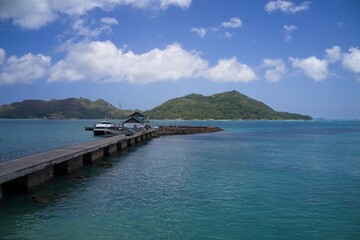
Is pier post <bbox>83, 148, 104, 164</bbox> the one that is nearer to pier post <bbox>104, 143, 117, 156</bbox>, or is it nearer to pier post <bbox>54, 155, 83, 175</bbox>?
pier post <bbox>104, 143, 117, 156</bbox>

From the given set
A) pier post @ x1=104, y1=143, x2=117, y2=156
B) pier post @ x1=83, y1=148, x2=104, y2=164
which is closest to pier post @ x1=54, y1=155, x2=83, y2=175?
pier post @ x1=83, y1=148, x2=104, y2=164

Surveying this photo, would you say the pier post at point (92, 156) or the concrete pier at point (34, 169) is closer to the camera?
the concrete pier at point (34, 169)

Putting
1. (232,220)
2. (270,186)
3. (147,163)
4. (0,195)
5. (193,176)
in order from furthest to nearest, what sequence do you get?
(147,163) < (193,176) < (270,186) < (0,195) < (232,220)

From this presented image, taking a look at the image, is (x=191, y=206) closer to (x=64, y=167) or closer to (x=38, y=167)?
(x=38, y=167)

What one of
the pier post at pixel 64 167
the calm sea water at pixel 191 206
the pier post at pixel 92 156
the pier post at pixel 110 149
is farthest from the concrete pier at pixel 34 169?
the pier post at pixel 110 149

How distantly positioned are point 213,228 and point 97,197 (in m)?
9.91

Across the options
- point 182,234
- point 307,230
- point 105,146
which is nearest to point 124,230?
point 182,234

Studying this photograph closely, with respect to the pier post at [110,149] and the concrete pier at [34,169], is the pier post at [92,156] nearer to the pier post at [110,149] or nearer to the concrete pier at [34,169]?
the concrete pier at [34,169]

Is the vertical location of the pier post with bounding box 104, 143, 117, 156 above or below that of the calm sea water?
above

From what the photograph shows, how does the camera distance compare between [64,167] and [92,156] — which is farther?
[92,156]

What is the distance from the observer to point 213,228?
733 inches

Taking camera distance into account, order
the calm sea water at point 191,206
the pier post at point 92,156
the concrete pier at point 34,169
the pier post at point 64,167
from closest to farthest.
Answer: the calm sea water at point 191,206
the concrete pier at point 34,169
the pier post at point 64,167
the pier post at point 92,156

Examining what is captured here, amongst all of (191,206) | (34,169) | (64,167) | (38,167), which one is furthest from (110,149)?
(191,206)

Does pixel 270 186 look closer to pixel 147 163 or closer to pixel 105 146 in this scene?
pixel 147 163
